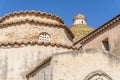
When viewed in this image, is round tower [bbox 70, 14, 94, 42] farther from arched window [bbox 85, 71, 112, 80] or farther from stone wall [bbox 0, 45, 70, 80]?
arched window [bbox 85, 71, 112, 80]

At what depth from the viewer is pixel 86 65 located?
15398 millimetres

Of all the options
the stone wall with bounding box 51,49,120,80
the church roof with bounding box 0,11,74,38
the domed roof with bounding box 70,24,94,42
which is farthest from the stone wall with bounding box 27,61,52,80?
the domed roof with bounding box 70,24,94,42

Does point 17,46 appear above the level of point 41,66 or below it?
above

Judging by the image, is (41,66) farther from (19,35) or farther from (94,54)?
(19,35)

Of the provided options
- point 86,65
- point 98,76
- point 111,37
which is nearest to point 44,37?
point 111,37

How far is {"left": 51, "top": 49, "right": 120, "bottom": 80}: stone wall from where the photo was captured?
595 inches

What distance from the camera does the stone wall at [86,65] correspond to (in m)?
15.1

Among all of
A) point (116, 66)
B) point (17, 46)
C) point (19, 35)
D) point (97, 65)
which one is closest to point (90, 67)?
point (97, 65)

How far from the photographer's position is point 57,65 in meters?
15.2

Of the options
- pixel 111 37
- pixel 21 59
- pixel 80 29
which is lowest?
pixel 21 59

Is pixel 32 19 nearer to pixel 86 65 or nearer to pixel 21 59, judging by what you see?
pixel 21 59

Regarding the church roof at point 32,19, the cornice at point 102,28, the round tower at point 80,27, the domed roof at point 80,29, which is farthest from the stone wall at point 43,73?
the domed roof at point 80,29

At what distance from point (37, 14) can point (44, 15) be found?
51 cm

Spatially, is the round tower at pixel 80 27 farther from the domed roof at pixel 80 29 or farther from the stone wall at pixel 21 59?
the stone wall at pixel 21 59
